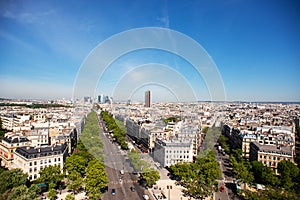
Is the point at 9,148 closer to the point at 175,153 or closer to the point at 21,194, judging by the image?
the point at 21,194

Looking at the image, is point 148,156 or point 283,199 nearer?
point 283,199

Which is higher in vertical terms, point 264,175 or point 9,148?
point 9,148

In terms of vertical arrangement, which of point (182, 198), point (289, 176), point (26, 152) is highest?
point (26, 152)

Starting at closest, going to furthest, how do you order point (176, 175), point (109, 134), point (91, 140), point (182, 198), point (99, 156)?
point (182, 198) < point (176, 175) < point (99, 156) < point (91, 140) < point (109, 134)

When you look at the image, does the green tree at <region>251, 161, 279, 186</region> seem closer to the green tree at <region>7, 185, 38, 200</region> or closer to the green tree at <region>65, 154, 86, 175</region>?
the green tree at <region>65, 154, 86, 175</region>

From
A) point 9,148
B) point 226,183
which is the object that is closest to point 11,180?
point 9,148

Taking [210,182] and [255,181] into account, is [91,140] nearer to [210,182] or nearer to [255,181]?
[210,182]

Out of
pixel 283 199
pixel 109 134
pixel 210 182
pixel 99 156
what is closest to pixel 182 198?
pixel 210 182

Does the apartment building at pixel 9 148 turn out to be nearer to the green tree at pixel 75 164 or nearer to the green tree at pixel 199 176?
the green tree at pixel 75 164

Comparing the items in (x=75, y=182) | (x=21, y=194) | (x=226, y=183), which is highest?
(x=21, y=194)
